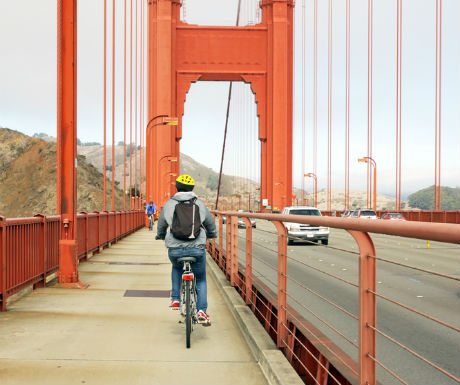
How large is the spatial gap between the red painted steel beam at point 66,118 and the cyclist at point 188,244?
12.4 feet

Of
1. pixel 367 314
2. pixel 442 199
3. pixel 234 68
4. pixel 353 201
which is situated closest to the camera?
pixel 367 314

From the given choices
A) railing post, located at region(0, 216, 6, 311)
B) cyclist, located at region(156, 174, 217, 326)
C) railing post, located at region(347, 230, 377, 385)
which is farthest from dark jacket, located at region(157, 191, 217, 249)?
railing post, located at region(347, 230, 377, 385)

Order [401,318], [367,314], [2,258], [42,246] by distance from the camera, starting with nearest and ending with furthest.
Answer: [367,314] → [2,258] → [401,318] → [42,246]

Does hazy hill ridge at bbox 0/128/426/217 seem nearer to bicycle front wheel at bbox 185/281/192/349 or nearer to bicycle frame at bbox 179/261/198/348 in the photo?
bicycle frame at bbox 179/261/198/348

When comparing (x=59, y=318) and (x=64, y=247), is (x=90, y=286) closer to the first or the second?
(x=64, y=247)

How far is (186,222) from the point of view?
219 inches

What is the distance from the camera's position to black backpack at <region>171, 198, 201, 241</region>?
5.53 metres

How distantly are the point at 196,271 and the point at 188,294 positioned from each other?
52cm

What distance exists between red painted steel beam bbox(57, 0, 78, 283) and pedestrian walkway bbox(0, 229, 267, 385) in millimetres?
961

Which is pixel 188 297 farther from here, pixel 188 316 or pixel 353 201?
pixel 353 201

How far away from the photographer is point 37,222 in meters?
8.42

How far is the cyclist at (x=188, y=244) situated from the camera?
5.62 m

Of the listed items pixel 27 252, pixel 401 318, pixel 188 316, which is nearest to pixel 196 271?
pixel 188 316

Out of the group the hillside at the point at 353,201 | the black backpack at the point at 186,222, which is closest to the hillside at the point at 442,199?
the hillside at the point at 353,201
